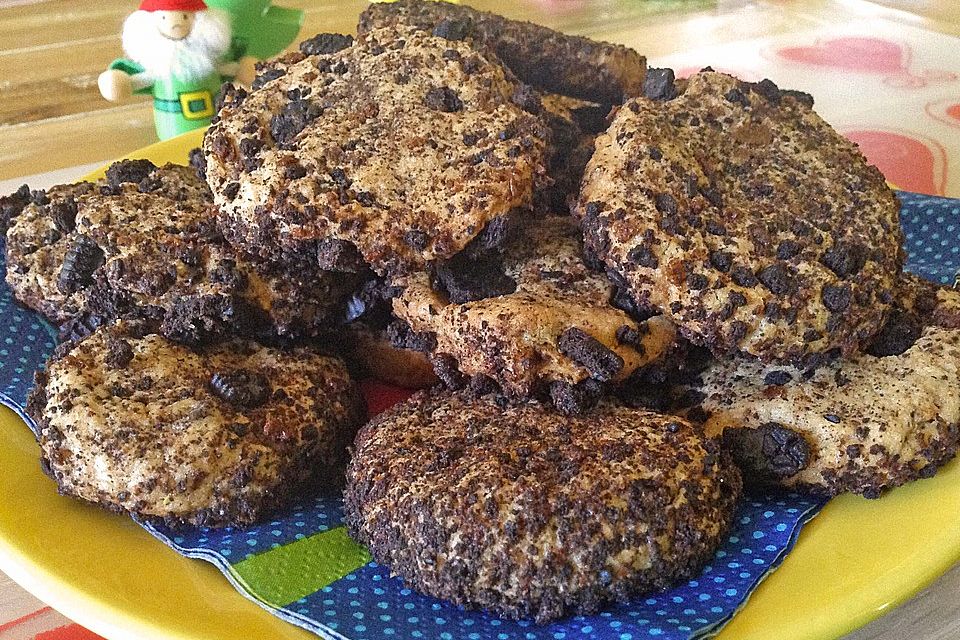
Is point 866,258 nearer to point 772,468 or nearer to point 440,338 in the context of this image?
point 772,468

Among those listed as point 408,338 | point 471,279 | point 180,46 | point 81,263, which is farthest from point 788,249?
point 180,46

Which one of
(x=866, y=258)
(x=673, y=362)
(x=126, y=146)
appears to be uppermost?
(x=866, y=258)

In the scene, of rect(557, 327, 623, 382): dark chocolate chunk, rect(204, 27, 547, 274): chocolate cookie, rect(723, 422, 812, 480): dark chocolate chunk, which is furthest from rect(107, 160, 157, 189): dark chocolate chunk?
rect(723, 422, 812, 480): dark chocolate chunk

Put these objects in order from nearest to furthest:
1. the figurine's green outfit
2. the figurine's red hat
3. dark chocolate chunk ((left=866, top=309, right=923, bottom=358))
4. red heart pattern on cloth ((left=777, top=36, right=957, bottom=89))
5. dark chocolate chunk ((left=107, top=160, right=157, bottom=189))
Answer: dark chocolate chunk ((left=866, top=309, right=923, bottom=358)) < dark chocolate chunk ((left=107, top=160, right=157, bottom=189)) < the figurine's red hat < the figurine's green outfit < red heart pattern on cloth ((left=777, top=36, right=957, bottom=89))

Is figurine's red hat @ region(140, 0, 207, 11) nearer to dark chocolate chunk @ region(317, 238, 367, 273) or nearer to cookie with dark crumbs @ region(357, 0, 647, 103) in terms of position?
cookie with dark crumbs @ region(357, 0, 647, 103)

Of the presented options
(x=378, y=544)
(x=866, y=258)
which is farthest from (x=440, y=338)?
(x=866, y=258)

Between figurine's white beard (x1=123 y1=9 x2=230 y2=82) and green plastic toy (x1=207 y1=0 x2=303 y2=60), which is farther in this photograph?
green plastic toy (x1=207 y1=0 x2=303 y2=60)

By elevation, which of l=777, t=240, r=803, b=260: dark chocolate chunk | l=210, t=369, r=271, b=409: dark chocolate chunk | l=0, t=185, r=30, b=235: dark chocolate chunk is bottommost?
l=210, t=369, r=271, b=409: dark chocolate chunk

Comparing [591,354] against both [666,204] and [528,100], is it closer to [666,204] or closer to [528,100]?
[666,204]

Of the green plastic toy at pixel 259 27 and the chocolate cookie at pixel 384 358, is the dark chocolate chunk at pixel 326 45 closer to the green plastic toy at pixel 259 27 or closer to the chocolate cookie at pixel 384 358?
the chocolate cookie at pixel 384 358
